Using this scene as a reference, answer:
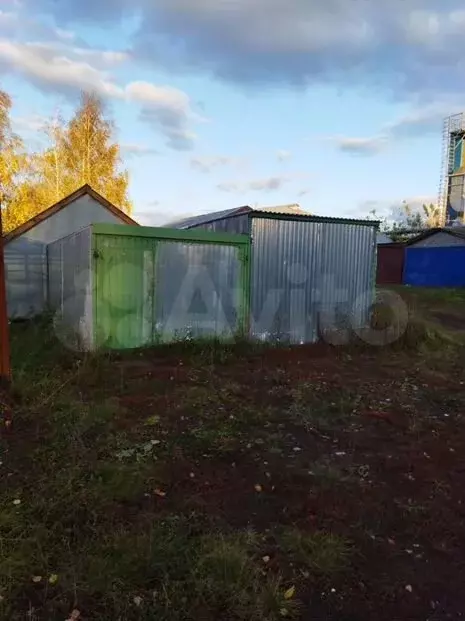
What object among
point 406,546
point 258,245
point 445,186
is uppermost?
point 445,186

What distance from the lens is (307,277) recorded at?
923 centimetres

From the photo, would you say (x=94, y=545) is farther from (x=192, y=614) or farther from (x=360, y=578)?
(x=360, y=578)

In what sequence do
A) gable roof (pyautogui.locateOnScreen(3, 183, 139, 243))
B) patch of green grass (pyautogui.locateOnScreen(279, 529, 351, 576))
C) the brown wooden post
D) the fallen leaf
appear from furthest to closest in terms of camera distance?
gable roof (pyautogui.locateOnScreen(3, 183, 139, 243)), the brown wooden post, patch of green grass (pyautogui.locateOnScreen(279, 529, 351, 576)), the fallen leaf

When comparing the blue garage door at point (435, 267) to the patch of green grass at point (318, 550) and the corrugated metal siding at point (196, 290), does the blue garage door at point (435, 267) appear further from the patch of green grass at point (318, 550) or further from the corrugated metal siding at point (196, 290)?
the patch of green grass at point (318, 550)

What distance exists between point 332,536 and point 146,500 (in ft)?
4.14

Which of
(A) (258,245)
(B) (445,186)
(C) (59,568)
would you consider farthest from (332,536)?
(B) (445,186)

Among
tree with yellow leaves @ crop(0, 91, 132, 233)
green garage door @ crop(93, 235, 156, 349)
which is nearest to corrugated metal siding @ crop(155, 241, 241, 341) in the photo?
green garage door @ crop(93, 235, 156, 349)

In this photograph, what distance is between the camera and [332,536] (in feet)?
9.09

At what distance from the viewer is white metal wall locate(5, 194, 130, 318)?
12.4 meters

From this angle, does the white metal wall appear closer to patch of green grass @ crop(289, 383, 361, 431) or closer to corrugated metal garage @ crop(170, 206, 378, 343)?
corrugated metal garage @ crop(170, 206, 378, 343)

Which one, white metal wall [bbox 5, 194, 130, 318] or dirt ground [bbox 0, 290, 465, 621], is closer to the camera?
dirt ground [bbox 0, 290, 465, 621]

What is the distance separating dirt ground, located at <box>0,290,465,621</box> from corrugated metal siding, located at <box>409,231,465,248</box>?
67.9 feet

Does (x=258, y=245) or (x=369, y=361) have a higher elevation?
(x=258, y=245)

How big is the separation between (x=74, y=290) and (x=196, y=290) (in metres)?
2.42
